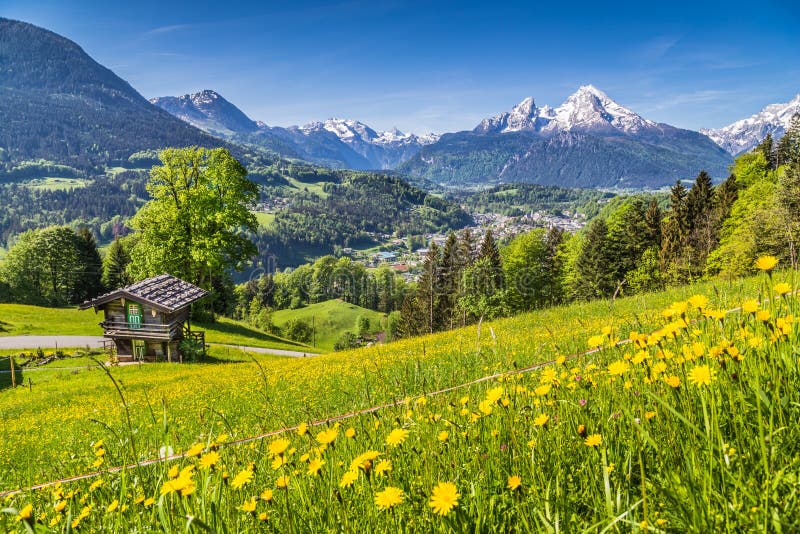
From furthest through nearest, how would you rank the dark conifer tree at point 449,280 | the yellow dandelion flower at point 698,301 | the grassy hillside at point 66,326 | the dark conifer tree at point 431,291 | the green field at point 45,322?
the dark conifer tree at point 449,280 → the dark conifer tree at point 431,291 → the green field at point 45,322 → the grassy hillside at point 66,326 → the yellow dandelion flower at point 698,301

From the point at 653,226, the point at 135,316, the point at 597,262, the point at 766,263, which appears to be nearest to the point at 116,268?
the point at 135,316

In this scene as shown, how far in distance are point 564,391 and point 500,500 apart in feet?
4.57

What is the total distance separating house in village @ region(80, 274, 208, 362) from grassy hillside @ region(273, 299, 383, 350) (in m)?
71.3

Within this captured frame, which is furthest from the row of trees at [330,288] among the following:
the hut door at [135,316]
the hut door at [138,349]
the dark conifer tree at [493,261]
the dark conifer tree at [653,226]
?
the hut door at [135,316]

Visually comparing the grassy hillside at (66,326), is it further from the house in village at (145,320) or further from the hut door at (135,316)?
the hut door at (135,316)

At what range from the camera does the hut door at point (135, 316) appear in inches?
1129

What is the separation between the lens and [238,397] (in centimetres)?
1155

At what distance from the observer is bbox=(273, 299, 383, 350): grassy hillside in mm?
106688

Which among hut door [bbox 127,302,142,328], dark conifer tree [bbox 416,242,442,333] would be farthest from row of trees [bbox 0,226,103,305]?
dark conifer tree [bbox 416,242,442,333]

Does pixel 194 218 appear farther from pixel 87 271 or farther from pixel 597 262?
pixel 597 262

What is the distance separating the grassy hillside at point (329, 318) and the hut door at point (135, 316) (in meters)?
72.4

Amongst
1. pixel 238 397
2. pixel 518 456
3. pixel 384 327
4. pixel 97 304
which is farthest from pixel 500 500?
pixel 384 327

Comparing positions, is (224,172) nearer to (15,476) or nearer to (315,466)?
(15,476)

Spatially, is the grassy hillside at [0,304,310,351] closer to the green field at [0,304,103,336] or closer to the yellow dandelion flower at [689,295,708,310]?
the green field at [0,304,103,336]
